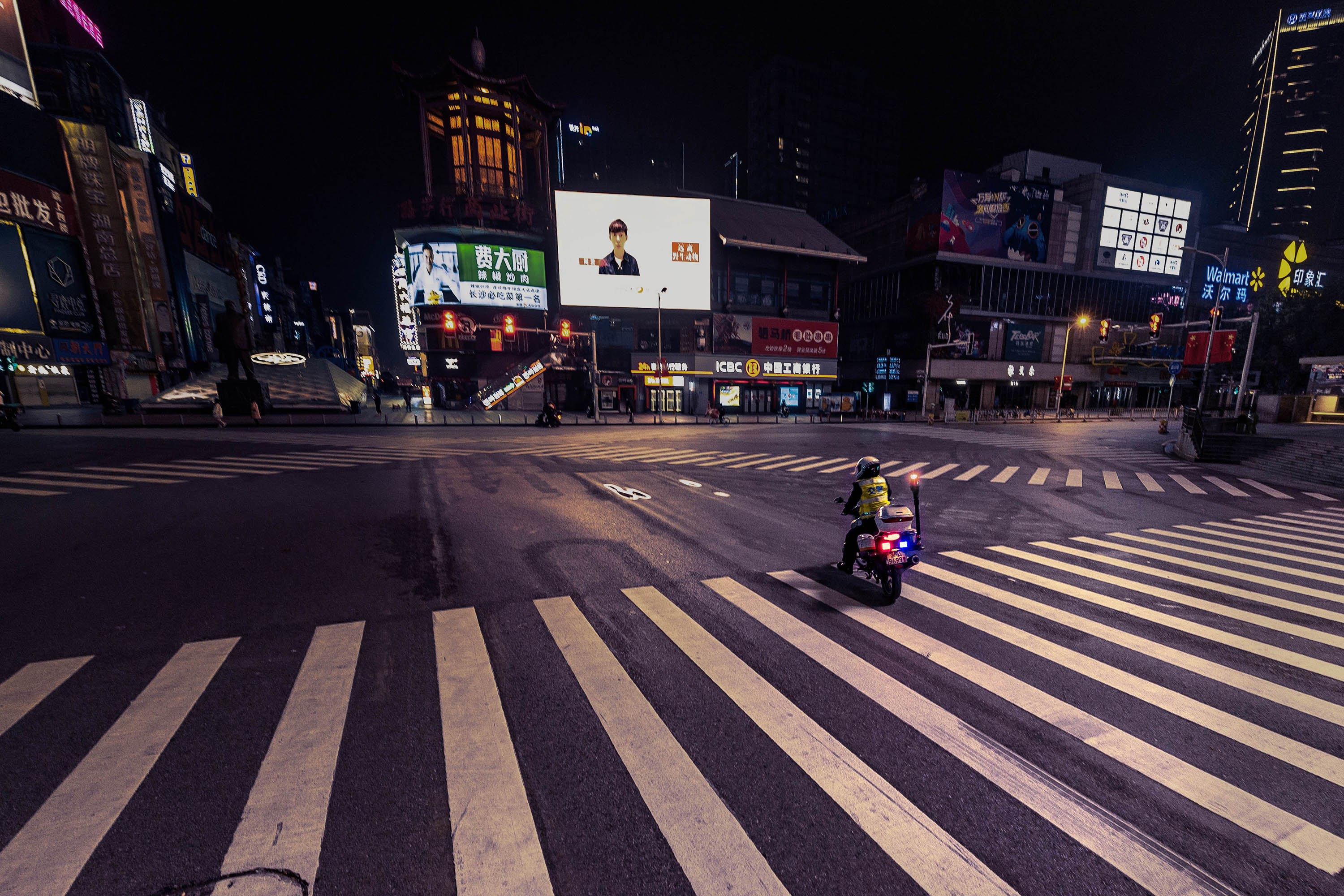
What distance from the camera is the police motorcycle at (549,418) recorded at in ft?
98.9

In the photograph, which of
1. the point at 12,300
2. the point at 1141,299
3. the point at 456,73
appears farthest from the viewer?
the point at 1141,299

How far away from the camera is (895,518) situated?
19.7 feet

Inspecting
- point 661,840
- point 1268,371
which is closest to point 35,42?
point 661,840

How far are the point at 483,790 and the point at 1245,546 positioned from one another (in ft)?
42.9

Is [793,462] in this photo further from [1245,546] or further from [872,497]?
[872,497]

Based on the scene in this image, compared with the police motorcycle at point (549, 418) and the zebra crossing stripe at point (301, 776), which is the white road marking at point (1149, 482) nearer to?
the zebra crossing stripe at point (301, 776)

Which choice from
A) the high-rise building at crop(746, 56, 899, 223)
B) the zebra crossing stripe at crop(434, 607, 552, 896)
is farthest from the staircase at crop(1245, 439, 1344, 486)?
the high-rise building at crop(746, 56, 899, 223)

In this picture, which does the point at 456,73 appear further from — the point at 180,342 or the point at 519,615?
the point at 519,615

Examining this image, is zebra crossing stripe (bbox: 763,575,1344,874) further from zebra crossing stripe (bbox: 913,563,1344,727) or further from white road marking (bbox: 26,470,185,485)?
white road marking (bbox: 26,470,185,485)

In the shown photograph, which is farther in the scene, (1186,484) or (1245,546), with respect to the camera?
(1186,484)

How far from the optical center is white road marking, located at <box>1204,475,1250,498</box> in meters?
13.1

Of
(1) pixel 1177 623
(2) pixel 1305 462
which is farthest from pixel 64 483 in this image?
(2) pixel 1305 462

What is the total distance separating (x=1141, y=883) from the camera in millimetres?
2521

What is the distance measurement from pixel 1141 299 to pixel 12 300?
102m
